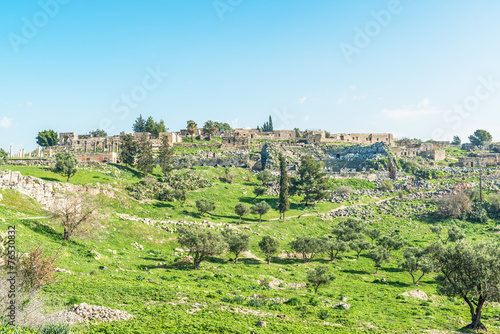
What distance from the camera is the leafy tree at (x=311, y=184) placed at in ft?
272

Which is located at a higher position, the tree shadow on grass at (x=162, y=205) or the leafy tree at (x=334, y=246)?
the tree shadow on grass at (x=162, y=205)

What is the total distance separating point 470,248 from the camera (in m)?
24.6

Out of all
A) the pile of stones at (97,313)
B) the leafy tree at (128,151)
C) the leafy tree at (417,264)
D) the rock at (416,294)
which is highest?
the leafy tree at (128,151)

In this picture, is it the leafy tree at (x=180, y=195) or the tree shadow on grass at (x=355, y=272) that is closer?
the tree shadow on grass at (x=355, y=272)

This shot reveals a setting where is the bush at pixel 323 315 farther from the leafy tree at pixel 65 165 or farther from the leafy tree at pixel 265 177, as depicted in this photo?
the leafy tree at pixel 265 177

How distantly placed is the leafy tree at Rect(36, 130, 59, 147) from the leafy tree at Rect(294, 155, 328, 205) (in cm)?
10468

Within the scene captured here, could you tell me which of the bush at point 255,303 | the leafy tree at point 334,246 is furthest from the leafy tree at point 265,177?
the bush at point 255,303

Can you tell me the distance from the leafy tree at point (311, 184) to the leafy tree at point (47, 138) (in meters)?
105

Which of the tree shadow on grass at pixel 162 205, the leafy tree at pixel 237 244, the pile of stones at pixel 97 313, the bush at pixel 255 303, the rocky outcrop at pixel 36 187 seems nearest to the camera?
the pile of stones at pixel 97 313

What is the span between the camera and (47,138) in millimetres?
132875

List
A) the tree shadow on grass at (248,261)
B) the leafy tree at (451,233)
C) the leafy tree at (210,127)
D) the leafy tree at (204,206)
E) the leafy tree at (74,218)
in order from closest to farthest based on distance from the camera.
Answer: the leafy tree at (74,218) → the tree shadow on grass at (248,261) → the leafy tree at (451,233) → the leafy tree at (204,206) → the leafy tree at (210,127)

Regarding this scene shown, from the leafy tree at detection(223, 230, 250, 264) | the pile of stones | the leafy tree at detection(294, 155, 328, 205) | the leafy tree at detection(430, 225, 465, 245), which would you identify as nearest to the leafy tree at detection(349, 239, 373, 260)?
the leafy tree at detection(430, 225, 465, 245)

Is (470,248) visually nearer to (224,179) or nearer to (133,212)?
(133,212)

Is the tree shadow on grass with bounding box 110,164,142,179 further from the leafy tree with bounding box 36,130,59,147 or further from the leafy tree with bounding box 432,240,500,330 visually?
the leafy tree with bounding box 432,240,500,330
